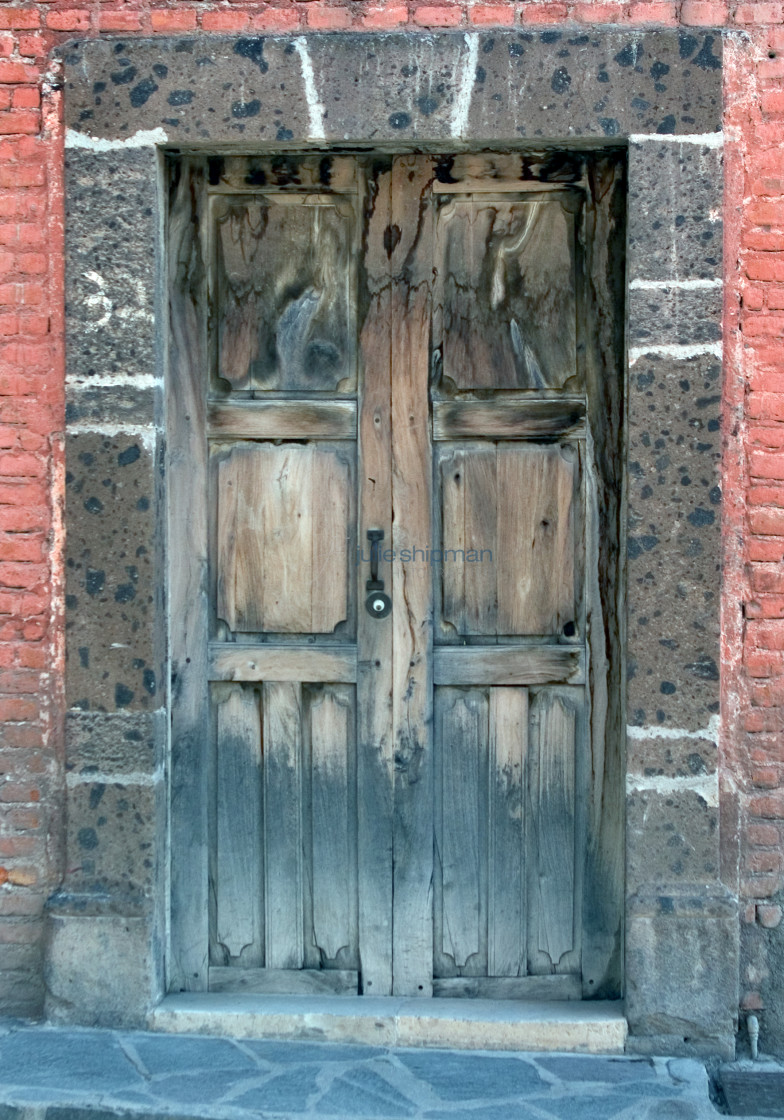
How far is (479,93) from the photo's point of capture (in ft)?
10.2

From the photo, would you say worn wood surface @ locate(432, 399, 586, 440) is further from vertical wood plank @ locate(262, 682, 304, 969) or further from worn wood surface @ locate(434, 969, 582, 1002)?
worn wood surface @ locate(434, 969, 582, 1002)

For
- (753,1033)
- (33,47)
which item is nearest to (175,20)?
(33,47)

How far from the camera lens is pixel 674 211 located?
10.3 ft

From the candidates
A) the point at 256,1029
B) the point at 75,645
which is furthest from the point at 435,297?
the point at 256,1029

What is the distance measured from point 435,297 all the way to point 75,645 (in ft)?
5.06

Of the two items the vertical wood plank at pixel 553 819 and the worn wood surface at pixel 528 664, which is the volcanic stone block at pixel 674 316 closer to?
the worn wood surface at pixel 528 664

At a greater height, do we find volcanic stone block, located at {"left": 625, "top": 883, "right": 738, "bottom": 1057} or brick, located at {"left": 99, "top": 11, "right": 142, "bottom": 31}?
brick, located at {"left": 99, "top": 11, "right": 142, "bottom": 31}

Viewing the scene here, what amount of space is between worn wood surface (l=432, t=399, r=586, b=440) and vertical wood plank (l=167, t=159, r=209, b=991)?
2.53 ft

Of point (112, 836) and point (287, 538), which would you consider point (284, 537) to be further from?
point (112, 836)

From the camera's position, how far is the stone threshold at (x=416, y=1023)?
3.21m

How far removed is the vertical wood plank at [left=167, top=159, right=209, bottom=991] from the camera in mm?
3402

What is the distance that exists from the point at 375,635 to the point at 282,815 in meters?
0.65

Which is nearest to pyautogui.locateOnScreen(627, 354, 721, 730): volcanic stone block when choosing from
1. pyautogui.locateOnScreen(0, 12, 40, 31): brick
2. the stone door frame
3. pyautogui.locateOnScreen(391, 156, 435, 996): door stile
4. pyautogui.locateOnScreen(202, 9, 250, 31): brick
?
the stone door frame

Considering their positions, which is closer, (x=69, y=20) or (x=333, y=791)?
(x=69, y=20)
